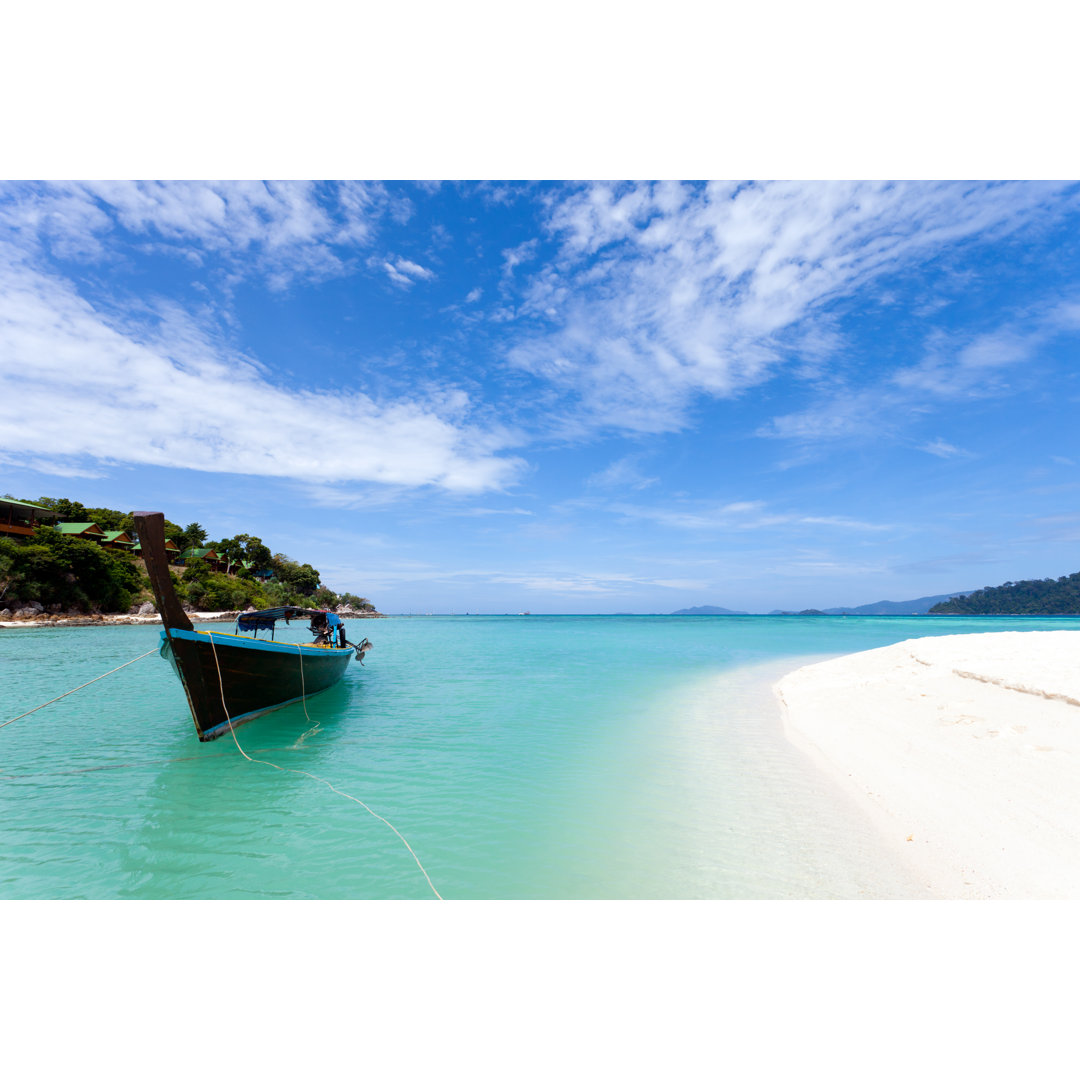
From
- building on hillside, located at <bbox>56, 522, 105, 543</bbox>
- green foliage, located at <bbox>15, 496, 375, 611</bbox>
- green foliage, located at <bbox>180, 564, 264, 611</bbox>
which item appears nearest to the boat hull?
green foliage, located at <bbox>15, 496, 375, 611</bbox>

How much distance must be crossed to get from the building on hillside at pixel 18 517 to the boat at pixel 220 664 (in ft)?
190

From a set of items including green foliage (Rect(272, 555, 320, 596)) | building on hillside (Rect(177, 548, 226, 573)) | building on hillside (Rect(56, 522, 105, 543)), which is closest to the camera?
building on hillside (Rect(56, 522, 105, 543))

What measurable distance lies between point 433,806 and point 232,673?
6380 mm

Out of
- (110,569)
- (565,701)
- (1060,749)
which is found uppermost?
(110,569)

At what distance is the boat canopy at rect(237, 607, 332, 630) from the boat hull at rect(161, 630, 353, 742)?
2480 millimetres

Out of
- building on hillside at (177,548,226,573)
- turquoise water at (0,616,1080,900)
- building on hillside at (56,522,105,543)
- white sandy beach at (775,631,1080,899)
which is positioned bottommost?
turquoise water at (0,616,1080,900)

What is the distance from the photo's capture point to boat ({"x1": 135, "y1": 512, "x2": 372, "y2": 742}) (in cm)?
789

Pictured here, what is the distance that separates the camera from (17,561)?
42469 mm

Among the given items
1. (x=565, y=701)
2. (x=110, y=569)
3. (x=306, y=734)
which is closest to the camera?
(x=306, y=734)

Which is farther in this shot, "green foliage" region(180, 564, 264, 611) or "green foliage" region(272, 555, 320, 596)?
"green foliage" region(272, 555, 320, 596)

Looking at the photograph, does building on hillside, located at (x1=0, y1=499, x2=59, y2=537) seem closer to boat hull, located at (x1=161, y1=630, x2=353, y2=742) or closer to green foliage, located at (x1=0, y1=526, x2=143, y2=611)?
green foliage, located at (x1=0, y1=526, x2=143, y2=611)

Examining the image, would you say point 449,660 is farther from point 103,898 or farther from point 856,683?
point 103,898
